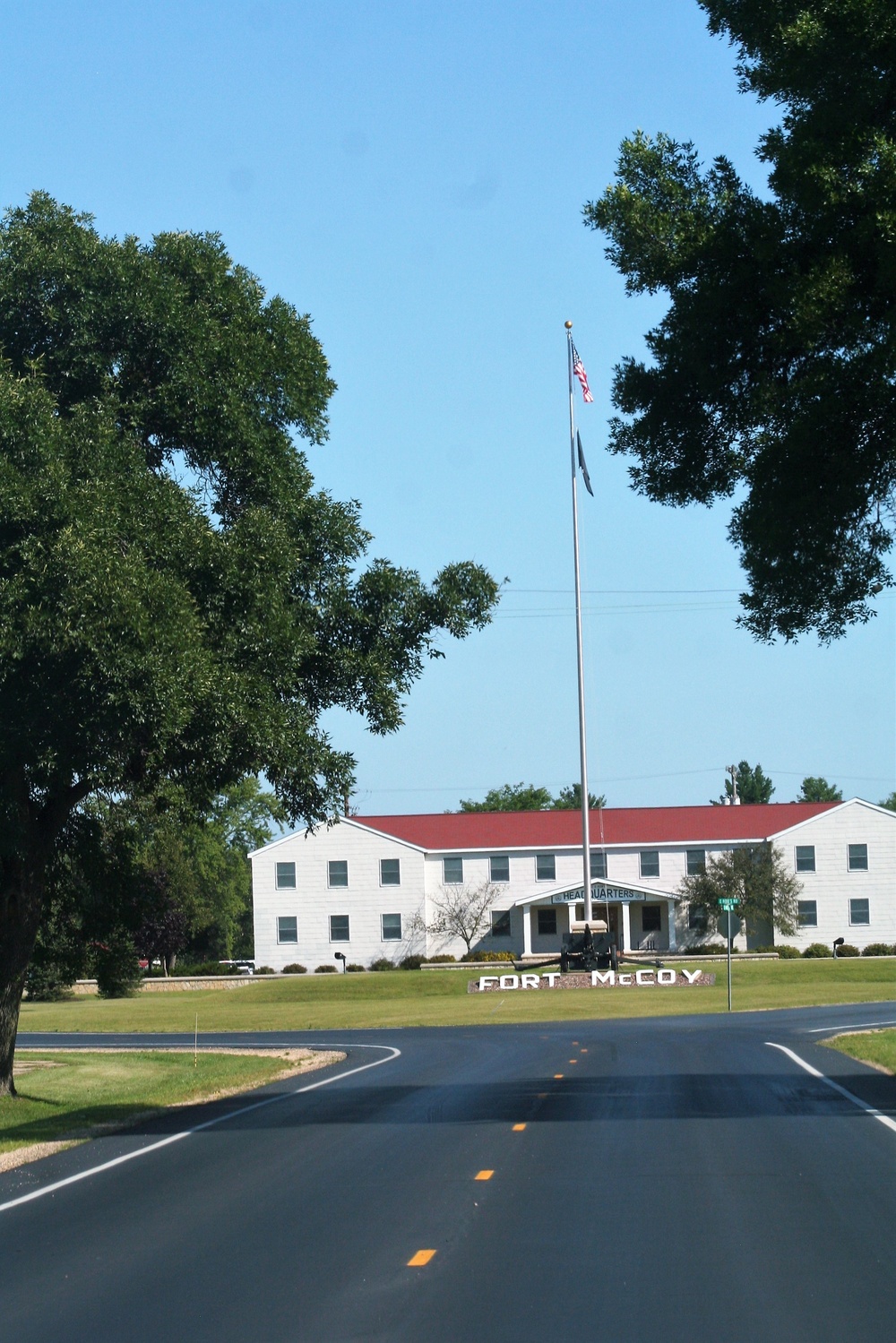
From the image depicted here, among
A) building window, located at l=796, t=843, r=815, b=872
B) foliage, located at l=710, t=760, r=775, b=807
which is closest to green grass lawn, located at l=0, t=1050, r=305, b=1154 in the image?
building window, located at l=796, t=843, r=815, b=872

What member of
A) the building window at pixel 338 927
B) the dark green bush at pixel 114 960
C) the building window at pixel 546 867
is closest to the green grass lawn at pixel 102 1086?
the dark green bush at pixel 114 960

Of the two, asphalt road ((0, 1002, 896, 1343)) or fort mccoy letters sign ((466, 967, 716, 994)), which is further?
fort mccoy letters sign ((466, 967, 716, 994))

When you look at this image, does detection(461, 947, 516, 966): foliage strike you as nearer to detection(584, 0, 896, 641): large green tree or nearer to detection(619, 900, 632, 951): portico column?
detection(619, 900, 632, 951): portico column

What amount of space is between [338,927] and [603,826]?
1386 centimetres

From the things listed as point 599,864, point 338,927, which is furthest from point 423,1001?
point 599,864

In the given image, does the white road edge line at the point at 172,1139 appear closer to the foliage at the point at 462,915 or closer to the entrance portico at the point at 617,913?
the entrance portico at the point at 617,913

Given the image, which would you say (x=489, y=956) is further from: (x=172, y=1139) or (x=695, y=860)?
(x=172, y=1139)

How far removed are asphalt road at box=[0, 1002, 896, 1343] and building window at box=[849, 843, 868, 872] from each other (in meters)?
49.0

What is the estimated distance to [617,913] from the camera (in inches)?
2726

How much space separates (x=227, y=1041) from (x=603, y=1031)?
10074 mm

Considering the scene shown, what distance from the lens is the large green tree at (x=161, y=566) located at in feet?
47.8

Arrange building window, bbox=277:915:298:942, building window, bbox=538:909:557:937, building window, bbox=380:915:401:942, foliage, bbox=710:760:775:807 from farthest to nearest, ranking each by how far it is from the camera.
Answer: foliage, bbox=710:760:775:807 → building window, bbox=277:915:298:942 → building window, bbox=538:909:557:937 → building window, bbox=380:915:401:942

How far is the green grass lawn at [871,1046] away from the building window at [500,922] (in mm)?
38962

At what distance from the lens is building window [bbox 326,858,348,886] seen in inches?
2702
